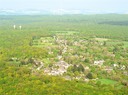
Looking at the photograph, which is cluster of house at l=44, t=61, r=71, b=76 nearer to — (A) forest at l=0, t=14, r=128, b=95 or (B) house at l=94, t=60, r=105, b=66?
(A) forest at l=0, t=14, r=128, b=95

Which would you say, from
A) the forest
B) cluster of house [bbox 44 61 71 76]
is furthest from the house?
cluster of house [bbox 44 61 71 76]

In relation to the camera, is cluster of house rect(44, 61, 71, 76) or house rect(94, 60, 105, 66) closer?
cluster of house rect(44, 61, 71, 76)

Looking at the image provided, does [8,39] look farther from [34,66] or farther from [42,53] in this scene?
[34,66]

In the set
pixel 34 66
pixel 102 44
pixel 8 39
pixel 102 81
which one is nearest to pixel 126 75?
pixel 102 81

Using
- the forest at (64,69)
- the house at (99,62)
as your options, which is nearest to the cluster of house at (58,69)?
the forest at (64,69)

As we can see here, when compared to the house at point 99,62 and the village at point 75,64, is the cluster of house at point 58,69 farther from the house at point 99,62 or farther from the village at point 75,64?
the house at point 99,62

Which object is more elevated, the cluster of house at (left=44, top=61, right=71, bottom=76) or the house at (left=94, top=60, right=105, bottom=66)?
the cluster of house at (left=44, top=61, right=71, bottom=76)

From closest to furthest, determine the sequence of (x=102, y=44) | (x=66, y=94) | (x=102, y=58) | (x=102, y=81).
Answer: (x=66, y=94) < (x=102, y=81) < (x=102, y=58) < (x=102, y=44)

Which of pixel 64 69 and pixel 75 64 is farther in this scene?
pixel 75 64

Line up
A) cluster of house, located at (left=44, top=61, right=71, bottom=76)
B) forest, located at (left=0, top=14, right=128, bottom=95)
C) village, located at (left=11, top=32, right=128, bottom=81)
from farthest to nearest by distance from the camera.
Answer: cluster of house, located at (left=44, top=61, right=71, bottom=76), village, located at (left=11, top=32, right=128, bottom=81), forest, located at (left=0, top=14, right=128, bottom=95)

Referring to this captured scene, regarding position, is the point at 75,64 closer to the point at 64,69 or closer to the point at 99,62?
the point at 64,69

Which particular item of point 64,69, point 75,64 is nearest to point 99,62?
point 75,64
